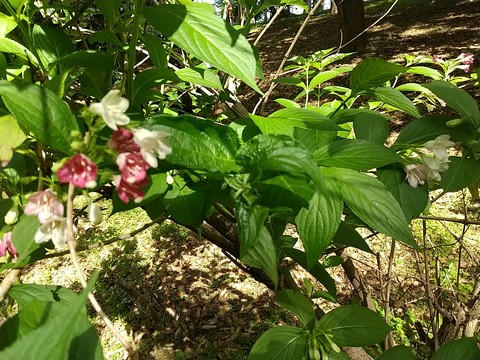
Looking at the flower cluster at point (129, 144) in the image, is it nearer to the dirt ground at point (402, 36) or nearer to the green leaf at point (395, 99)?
the green leaf at point (395, 99)

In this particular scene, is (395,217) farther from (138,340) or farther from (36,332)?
(138,340)

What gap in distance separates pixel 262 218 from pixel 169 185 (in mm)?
258

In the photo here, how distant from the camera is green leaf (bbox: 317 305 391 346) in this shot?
96cm

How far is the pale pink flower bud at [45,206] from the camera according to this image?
565 mm

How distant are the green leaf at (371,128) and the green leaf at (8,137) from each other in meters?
0.69

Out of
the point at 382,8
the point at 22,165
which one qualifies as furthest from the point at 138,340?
the point at 382,8

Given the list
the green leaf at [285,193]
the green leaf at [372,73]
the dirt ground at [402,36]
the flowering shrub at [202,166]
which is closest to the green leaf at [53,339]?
the flowering shrub at [202,166]

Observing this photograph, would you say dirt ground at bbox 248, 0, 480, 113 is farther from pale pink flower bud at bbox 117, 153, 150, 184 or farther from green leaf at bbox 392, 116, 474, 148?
pale pink flower bud at bbox 117, 153, 150, 184

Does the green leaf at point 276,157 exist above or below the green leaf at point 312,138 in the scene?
above

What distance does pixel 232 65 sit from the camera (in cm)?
61

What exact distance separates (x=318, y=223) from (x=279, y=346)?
46 cm

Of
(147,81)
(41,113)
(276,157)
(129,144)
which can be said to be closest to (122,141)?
(129,144)

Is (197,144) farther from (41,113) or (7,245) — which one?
(7,245)

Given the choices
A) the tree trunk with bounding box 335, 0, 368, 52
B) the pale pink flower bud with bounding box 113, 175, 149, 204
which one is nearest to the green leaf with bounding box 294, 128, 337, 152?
the pale pink flower bud with bounding box 113, 175, 149, 204
